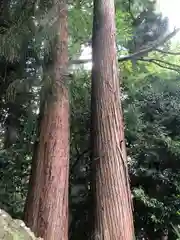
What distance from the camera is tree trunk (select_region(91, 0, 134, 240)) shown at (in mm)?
3314

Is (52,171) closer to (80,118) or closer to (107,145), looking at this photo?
(107,145)

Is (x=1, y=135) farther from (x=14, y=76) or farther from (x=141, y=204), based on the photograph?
(x=141, y=204)

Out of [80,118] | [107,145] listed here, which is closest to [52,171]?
[107,145]

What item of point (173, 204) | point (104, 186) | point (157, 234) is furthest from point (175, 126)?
point (104, 186)

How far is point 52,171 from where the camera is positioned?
11.5 ft

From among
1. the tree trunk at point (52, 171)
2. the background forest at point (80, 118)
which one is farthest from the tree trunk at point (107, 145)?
the background forest at point (80, 118)

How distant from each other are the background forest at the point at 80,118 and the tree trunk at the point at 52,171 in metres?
0.22

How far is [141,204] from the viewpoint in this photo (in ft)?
17.0

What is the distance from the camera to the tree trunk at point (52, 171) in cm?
327

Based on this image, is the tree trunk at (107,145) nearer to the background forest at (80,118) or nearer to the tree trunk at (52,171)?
the tree trunk at (52,171)

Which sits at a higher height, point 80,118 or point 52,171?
point 80,118

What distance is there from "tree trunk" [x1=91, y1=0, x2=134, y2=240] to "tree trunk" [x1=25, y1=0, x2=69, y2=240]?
0.34 m

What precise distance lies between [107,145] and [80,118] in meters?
2.23

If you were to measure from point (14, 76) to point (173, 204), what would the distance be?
3328 mm
